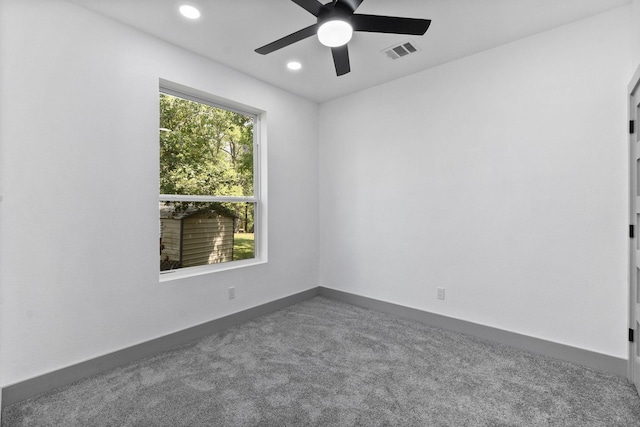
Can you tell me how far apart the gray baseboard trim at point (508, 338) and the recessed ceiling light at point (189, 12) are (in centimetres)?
336

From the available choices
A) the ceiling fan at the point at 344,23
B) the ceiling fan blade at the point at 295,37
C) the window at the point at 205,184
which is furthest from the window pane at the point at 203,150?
the ceiling fan at the point at 344,23

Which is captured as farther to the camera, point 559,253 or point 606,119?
point 559,253

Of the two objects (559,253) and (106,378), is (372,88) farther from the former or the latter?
(106,378)

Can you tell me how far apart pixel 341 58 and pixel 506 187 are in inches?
73.9

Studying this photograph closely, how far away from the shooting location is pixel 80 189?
7.57ft

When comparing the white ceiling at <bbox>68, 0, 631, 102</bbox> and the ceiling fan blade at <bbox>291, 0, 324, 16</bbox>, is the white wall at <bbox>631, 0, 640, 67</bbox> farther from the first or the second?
the ceiling fan blade at <bbox>291, 0, 324, 16</bbox>

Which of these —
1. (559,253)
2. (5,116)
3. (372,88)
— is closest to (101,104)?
(5,116)

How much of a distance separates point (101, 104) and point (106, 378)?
208 cm

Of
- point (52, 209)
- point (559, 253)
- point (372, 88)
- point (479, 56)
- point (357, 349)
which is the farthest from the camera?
point (372, 88)

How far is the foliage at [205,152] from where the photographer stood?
9.75 ft

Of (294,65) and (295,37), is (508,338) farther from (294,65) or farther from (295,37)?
(294,65)

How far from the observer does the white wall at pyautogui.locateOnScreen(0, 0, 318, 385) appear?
2.04 m

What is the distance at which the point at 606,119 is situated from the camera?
2.38 m

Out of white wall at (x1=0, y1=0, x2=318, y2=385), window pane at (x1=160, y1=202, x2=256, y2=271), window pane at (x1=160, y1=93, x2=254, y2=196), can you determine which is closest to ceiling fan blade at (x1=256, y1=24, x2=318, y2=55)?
white wall at (x1=0, y1=0, x2=318, y2=385)
